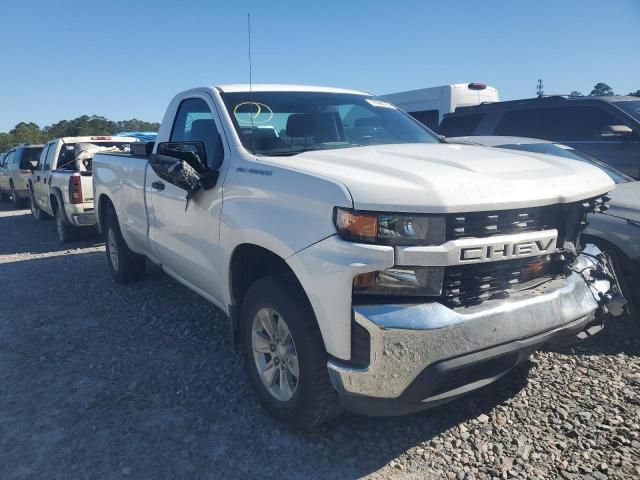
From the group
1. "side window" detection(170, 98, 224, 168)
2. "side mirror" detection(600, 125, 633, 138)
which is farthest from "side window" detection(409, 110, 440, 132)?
"side window" detection(170, 98, 224, 168)

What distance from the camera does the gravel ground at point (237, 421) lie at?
2.67 metres

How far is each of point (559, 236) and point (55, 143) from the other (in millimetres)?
9962

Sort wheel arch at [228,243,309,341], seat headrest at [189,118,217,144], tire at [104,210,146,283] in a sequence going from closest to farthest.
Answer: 1. wheel arch at [228,243,309,341]
2. seat headrest at [189,118,217,144]
3. tire at [104,210,146,283]

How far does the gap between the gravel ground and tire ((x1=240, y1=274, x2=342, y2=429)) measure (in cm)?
20

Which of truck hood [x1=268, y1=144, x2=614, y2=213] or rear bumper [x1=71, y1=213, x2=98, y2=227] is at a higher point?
truck hood [x1=268, y1=144, x2=614, y2=213]

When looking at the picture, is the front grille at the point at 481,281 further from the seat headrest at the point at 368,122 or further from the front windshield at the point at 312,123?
the seat headrest at the point at 368,122

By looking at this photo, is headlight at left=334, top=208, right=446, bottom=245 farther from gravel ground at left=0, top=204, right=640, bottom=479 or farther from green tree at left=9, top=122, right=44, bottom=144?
green tree at left=9, top=122, right=44, bottom=144

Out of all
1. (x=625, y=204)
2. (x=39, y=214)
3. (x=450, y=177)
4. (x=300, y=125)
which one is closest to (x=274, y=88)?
(x=300, y=125)

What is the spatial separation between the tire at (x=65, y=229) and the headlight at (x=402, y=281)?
7.80 m

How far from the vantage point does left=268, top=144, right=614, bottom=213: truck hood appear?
231 centimetres

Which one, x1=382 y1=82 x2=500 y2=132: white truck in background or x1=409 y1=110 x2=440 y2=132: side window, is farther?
x1=409 y1=110 x2=440 y2=132: side window

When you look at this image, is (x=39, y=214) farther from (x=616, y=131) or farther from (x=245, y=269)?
(x=616, y=131)

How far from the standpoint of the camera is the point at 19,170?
14273 millimetres

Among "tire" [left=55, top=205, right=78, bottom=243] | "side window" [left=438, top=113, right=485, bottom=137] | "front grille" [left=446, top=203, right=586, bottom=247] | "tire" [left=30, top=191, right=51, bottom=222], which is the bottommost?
"tire" [left=30, top=191, right=51, bottom=222]
